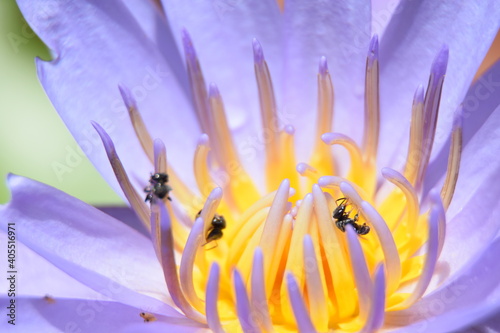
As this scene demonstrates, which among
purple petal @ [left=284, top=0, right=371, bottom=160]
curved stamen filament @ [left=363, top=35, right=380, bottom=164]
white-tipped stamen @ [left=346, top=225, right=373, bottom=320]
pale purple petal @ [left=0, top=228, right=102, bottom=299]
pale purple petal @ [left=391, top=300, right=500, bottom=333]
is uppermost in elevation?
purple petal @ [left=284, top=0, right=371, bottom=160]

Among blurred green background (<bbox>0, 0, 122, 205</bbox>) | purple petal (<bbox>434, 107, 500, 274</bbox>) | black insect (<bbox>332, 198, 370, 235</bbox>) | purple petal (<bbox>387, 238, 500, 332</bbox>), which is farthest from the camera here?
blurred green background (<bbox>0, 0, 122, 205</bbox>)

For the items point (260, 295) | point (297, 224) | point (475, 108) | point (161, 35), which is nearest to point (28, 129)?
point (161, 35)

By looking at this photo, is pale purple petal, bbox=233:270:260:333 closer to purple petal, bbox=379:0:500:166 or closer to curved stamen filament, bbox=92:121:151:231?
curved stamen filament, bbox=92:121:151:231

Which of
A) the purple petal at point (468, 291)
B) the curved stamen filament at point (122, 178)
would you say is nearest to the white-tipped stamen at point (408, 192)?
the purple petal at point (468, 291)

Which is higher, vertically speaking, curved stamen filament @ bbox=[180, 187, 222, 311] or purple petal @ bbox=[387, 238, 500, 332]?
curved stamen filament @ bbox=[180, 187, 222, 311]

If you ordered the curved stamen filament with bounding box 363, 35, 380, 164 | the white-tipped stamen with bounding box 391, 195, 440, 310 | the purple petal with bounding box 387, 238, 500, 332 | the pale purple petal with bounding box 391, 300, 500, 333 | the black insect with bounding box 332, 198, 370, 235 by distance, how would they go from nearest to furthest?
the pale purple petal with bounding box 391, 300, 500, 333 < the purple petal with bounding box 387, 238, 500, 332 < the white-tipped stamen with bounding box 391, 195, 440, 310 < the black insect with bounding box 332, 198, 370, 235 < the curved stamen filament with bounding box 363, 35, 380, 164

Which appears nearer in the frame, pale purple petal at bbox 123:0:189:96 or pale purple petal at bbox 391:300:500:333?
pale purple petal at bbox 391:300:500:333

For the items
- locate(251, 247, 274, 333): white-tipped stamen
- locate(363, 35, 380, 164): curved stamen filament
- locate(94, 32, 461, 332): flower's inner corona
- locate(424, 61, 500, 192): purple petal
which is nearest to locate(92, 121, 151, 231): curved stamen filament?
locate(94, 32, 461, 332): flower's inner corona

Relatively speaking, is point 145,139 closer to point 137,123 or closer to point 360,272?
point 137,123
